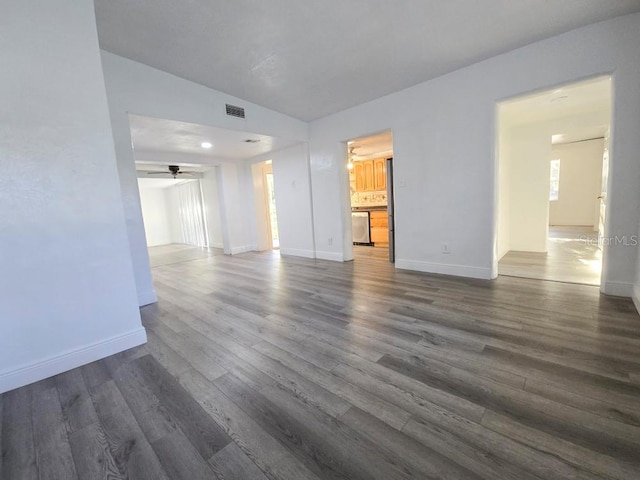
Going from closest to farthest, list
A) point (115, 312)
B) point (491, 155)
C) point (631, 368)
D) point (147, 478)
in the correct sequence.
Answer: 1. point (147, 478)
2. point (631, 368)
3. point (115, 312)
4. point (491, 155)

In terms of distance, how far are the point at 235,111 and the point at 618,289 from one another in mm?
4983

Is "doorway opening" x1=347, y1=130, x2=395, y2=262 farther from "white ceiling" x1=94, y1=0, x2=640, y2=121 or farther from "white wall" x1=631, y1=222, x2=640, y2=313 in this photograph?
"white wall" x1=631, y1=222, x2=640, y2=313

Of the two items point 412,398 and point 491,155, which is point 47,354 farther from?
point 491,155

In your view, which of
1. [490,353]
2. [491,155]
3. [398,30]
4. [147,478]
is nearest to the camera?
[147,478]

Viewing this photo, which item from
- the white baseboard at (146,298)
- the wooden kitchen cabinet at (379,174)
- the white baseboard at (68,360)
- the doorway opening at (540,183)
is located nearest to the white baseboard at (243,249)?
the white baseboard at (146,298)

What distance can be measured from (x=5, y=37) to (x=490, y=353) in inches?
148

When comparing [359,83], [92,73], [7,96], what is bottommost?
[7,96]

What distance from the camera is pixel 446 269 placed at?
368 centimetres

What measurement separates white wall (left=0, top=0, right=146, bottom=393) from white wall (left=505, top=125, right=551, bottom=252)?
19.4 ft

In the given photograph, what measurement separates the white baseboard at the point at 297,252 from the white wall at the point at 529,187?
13.0 feet

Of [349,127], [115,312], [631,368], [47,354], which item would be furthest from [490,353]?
[349,127]

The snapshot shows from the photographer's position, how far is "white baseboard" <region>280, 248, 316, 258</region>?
552cm

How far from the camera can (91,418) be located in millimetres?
1444

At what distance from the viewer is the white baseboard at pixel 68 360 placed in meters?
1.74
